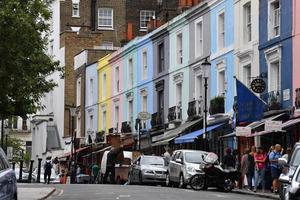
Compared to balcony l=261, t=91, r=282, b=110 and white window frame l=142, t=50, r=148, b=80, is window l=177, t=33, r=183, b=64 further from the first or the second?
balcony l=261, t=91, r=282, b=110

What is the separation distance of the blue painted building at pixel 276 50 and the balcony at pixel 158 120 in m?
13.4

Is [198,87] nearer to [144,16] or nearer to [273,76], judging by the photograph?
[273,76]

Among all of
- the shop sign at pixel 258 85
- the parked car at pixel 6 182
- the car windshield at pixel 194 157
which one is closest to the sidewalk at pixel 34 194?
the car windshield at pixel 194 157

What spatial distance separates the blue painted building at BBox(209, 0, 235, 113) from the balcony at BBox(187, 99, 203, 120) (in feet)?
3.26

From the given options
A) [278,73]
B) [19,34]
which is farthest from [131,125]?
[19,34]

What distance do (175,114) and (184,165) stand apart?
13805mm

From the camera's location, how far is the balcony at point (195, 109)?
42.9m

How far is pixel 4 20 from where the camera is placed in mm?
21344

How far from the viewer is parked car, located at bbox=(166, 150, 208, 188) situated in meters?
32.2

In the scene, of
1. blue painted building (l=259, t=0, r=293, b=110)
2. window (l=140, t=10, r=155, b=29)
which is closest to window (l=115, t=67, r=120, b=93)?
window (l=140, t=10, r=155, b=29)

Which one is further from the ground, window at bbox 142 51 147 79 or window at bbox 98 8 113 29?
window at bbox 98 8 113 29

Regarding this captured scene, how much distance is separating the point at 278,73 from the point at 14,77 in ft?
52.9

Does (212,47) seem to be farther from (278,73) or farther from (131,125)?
(131,125)

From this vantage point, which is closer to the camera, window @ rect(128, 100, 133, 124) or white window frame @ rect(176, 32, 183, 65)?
white window frame @ rect(176, 32, 183, 65)
